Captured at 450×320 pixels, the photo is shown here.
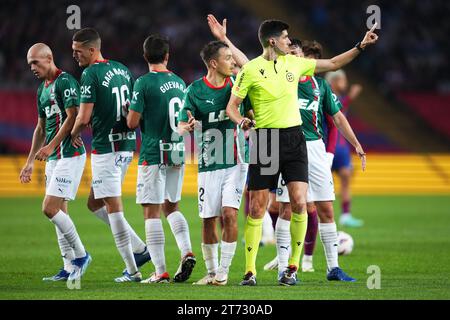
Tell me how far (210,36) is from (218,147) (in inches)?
878

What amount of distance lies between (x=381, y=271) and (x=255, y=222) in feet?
7.35

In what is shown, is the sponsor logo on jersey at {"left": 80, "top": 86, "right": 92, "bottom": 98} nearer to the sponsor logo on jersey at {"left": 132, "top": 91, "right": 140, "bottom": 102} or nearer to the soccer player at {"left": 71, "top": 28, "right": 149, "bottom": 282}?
the soccer player at {"left": 71, "top": 28, "right": 149, "bottom": 282}

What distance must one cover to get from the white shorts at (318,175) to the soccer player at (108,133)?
1848 millimetres

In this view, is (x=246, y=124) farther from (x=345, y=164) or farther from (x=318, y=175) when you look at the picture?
(x=345, y=164)

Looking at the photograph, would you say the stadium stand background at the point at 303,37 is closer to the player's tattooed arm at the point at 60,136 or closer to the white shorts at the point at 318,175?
the white shorts at the point at 318,175

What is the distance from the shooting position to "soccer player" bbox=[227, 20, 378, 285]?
9766 mm

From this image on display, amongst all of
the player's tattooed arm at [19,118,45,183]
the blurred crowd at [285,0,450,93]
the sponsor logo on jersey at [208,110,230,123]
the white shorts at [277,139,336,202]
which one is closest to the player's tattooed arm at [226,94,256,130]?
the sponsor logo on jersey at [208,110,230,123]

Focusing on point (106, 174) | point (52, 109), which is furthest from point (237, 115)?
point (52, 109)

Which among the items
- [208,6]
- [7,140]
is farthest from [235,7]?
[7,140]

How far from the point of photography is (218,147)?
32.8ft

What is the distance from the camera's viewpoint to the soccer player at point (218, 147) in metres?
9.95

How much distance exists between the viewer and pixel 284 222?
1074 centimetres

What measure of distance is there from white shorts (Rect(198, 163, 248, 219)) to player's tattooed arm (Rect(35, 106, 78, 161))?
1657 millimetres

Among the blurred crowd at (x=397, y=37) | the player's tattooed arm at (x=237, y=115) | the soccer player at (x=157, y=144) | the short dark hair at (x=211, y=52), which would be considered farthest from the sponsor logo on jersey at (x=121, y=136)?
the blurred crowd at (x=397, y=37)
